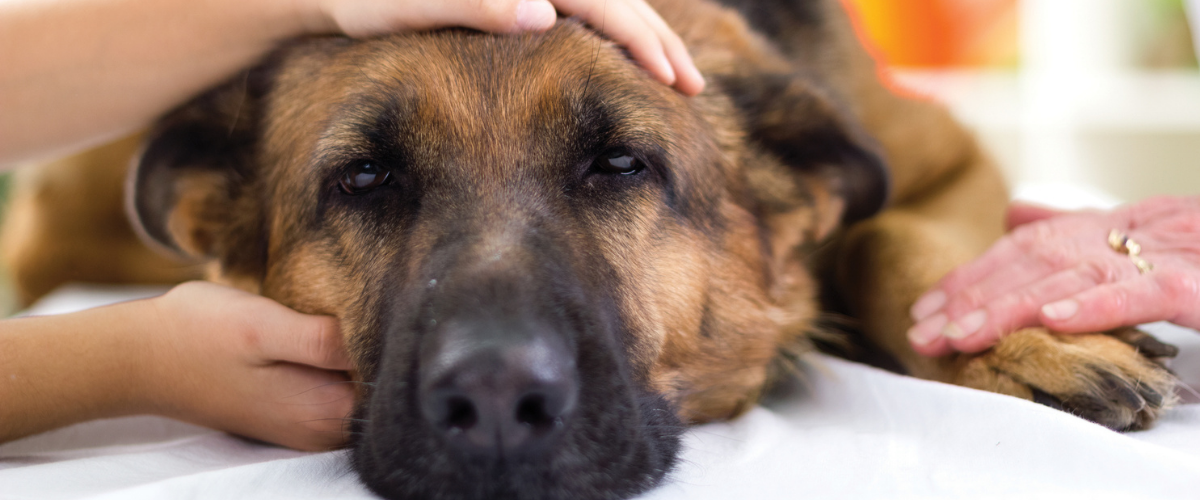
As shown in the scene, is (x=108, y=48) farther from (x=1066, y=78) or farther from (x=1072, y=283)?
(x=1066, y=78)

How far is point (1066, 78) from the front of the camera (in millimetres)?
6754

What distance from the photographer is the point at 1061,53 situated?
690 centimetres

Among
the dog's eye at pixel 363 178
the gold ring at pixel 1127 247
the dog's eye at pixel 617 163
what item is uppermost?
the dog's eye at pixel 617 163

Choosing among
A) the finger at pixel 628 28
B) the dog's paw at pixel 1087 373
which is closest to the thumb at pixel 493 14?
the finger at pixel 628 28

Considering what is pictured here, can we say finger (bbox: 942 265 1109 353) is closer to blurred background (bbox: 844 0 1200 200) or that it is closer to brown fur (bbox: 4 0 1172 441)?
brown fur (bbox: 4 0 1172 441)

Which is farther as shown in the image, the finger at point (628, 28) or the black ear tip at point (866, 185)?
the black ear tip at point (866, 185)

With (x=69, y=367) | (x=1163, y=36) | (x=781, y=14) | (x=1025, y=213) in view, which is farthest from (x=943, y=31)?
(x=69, y=367)

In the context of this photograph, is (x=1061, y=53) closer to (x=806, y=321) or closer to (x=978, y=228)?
(x=978, y=228)

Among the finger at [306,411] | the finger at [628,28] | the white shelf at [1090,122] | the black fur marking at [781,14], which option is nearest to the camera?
the finger at [306,411]

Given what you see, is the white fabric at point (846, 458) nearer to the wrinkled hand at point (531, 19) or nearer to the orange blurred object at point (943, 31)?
the wrinkled hand at point (531, 19)

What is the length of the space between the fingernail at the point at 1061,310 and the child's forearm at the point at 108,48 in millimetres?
1782

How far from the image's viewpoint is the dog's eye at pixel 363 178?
5.89 feet

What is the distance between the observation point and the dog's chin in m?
1.26

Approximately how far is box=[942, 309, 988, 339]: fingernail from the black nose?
3.25 ft
